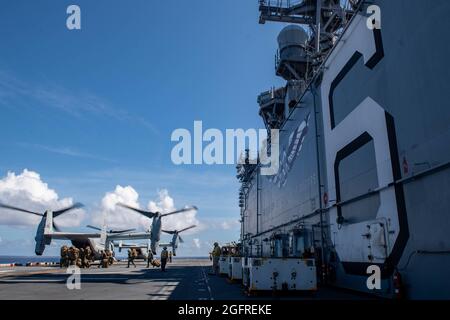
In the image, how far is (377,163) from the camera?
12.1 meters

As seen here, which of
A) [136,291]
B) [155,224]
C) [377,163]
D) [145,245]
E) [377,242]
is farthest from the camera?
[145,245]

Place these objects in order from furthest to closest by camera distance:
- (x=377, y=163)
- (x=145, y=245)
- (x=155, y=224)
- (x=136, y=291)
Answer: (x=145, y=245)
(x=155, y=224)
(x=136, y=291)
(x=377, y=163)

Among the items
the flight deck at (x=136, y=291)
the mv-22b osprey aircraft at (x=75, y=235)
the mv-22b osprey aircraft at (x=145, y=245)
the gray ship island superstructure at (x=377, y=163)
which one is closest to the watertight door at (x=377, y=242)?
the gray ship island superstructure at (x=377, y=163)

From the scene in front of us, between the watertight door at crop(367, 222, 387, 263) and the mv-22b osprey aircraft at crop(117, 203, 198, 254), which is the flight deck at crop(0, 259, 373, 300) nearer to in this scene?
the watertight door at crop(367, 222, 387, 263)

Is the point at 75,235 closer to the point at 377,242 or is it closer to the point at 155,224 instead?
the point at 155,224

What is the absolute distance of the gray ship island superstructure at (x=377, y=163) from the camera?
8953 millimetres

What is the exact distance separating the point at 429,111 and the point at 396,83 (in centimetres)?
195

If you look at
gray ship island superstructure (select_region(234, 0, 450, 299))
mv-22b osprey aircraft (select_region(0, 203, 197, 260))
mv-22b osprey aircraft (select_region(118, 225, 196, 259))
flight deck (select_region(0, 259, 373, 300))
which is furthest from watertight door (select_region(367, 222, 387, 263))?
mv-22b osprey aircraft (select_region(118, 225, 196, 259))

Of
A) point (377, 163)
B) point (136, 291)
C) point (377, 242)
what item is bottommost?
point (136, 291)

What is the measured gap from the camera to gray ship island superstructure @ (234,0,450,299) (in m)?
8.95

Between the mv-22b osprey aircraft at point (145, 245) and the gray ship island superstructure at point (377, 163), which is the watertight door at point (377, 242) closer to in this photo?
the gray ship island superstructure at point (377, 163)

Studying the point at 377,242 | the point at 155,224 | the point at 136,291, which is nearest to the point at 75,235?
the point at 155,224

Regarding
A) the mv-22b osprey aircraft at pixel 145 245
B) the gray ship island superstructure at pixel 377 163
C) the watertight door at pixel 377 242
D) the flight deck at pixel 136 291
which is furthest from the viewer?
the mv-22b osprey aircraft at pixel 145 245
